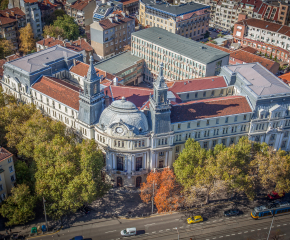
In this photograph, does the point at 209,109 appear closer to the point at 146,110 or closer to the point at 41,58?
the point at 146,110

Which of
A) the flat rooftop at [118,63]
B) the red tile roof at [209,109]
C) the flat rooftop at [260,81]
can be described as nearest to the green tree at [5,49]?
the flat rooftop at [118,63]

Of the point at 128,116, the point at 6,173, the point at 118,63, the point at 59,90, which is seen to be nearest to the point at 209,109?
the point at 128,116

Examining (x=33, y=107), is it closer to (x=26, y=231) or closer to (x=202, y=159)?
(x=26, y=231)

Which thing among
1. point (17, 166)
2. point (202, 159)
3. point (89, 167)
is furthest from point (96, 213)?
point (202, 159)

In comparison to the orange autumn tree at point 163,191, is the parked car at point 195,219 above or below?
below

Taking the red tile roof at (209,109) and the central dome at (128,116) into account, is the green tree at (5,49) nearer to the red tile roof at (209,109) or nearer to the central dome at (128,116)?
the central dome at (128,116)

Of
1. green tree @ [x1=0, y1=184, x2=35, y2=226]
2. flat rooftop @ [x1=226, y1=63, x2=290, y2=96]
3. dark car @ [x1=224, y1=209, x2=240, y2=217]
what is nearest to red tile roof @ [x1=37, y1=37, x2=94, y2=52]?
flat rooftop @ [x1=226, y1=63, x2=290, y2=96]
